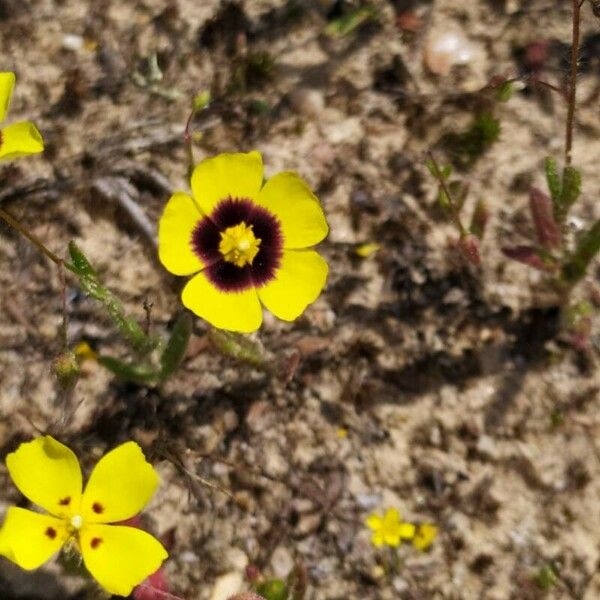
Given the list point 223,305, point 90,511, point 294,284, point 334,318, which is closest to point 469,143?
point 334,318

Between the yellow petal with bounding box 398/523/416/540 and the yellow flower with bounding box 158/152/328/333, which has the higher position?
the yellow flower with bounding box 158/152/328/333

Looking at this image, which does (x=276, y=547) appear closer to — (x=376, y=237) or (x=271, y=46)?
(x=376, y=237)

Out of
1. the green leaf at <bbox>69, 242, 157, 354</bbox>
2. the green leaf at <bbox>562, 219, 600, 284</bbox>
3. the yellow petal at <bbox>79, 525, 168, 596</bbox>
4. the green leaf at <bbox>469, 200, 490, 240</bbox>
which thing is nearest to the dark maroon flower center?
the green leaf at <bbox>69, 242, 157, 354</bbox>

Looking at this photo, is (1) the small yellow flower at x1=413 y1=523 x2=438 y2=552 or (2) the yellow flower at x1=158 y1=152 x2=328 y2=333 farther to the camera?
(1) the small yellow flower at x1=413 y1=523 x2=438 y2=552

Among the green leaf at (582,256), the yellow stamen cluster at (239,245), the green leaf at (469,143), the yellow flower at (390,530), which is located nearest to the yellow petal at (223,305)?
the yellow stamen cluster at (239,245)

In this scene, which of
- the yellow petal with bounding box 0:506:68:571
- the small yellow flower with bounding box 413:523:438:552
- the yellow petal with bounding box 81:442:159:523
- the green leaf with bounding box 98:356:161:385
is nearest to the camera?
the yellow petal with bounding box 0:506:68:571

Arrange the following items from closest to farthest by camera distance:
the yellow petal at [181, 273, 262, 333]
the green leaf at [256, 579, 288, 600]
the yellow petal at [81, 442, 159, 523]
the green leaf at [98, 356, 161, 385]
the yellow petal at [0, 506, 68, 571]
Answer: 1. the yellow petal at [0, 506, 68, 571]
2. the yellow petal at [81, 442, 159, 523]
3. the yellow petal at [181, 273, 262, 333]
4. the green leaf at [256, 579, 288, 600]
5. the green leaf at [98, 356, 161, 385]

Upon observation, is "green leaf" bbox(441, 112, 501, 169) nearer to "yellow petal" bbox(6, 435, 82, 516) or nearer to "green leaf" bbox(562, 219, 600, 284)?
"green leaf" bbox(562, 219, 600, 284)
